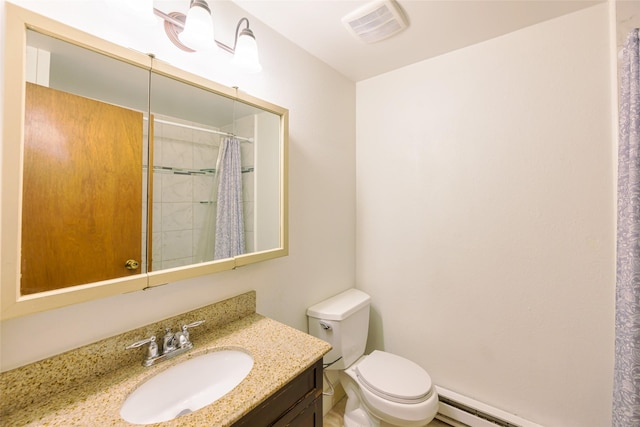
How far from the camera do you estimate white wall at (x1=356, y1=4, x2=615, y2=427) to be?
1.26 metres

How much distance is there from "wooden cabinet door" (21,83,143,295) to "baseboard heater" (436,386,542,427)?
6.10 feet

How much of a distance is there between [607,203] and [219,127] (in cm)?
183

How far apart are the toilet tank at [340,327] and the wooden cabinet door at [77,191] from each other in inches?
40.0

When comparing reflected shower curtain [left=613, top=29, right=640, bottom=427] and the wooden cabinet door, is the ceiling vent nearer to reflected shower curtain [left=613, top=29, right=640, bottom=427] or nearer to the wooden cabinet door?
reflected shower curtain [left=613, top=29, right=640, bottom=427]

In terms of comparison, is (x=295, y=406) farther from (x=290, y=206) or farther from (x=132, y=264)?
(x=290, y=206)

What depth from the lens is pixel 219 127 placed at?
112 centimetres

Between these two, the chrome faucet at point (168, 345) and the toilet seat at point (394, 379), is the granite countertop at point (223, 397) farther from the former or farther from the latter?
the toilet seat at point (394, 379)

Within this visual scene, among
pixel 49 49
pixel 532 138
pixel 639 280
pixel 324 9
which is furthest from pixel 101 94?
pixel 639 280

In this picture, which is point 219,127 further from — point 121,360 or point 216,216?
point 121,360

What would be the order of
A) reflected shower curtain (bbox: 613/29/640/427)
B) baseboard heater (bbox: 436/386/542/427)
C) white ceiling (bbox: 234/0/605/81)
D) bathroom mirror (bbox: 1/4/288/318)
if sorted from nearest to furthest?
bathroom mirror (bbox: 1/4/288/318)
reflected shower curtain (bbox: 613/29/640/427)
white ceiling (bbox: 234/0/605/81)
baseboard heater (bbox: 436/386/542/427)

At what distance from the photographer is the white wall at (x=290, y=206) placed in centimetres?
77

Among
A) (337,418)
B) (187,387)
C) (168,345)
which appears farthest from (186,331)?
(337,418)

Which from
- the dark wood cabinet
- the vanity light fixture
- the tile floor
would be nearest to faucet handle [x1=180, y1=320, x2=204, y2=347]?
the dark wood cabinet

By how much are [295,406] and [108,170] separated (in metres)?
0.99
